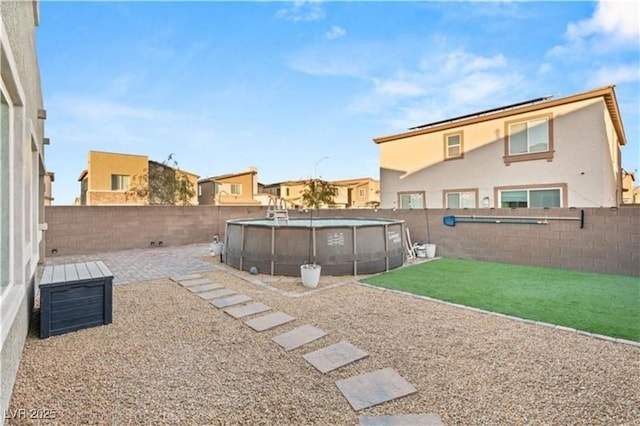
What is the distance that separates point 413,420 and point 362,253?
4.96m

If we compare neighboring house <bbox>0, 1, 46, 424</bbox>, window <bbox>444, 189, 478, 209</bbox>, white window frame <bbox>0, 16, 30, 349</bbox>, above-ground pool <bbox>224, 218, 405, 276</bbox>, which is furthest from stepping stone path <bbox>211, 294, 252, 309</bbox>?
window <bbox>444, 189, 478, 209</bbox>

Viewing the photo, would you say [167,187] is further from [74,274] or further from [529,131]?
[529,131]

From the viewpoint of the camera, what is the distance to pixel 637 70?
9.53 m

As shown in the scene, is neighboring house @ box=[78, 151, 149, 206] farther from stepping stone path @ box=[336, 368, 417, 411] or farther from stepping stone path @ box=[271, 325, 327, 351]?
stepping stone path @ box=[336, 368, 417, 411]

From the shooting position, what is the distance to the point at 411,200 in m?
14.4

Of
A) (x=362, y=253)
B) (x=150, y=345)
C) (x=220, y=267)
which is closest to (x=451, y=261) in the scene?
(x=362, y=253)

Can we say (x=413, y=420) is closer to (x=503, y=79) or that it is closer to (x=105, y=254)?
(x=105, y=254)

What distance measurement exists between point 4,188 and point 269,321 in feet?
9.85

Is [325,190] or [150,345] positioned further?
[325,190]

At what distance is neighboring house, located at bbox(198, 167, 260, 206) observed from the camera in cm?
2684

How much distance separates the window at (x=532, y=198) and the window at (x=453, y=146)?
2.42 m

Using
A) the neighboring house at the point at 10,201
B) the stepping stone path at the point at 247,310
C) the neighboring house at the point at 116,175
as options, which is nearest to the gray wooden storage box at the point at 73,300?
the neighboring house at the point at 10,201

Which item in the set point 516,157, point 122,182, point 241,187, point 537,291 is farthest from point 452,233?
point 122,182

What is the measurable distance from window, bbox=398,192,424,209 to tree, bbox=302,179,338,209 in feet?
17.1
